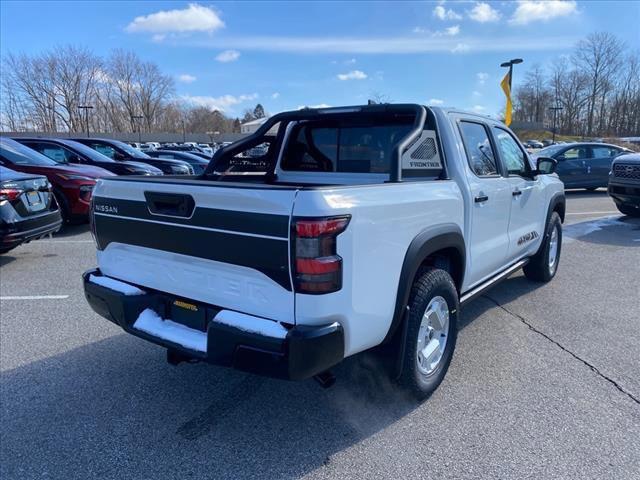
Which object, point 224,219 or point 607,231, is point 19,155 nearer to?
point 224,219

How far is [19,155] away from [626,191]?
1210 cm

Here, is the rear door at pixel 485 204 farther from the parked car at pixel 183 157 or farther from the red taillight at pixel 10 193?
the parked car at pixel 183 157

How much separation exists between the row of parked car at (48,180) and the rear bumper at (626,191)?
10659 millimetres

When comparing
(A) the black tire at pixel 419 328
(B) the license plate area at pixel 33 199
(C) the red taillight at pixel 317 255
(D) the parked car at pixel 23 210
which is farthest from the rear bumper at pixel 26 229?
(A) the black tire at pixel 419 328

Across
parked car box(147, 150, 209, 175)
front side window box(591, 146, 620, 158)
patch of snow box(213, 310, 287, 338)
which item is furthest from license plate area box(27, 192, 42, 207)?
front side window box(591, 146, 620, 158)

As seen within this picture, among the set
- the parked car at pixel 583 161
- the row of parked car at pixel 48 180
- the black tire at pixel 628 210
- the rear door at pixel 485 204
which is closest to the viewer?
the rear door at pixel 485 204

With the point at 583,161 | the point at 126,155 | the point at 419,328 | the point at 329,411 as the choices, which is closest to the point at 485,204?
the point at 419,328

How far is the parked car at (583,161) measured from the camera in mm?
14836

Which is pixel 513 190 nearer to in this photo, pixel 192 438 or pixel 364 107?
pixel 364 107

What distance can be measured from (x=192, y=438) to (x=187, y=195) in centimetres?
141

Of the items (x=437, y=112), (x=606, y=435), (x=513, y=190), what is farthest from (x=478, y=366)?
(x=437, y=112)

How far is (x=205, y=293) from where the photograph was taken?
2502 mm

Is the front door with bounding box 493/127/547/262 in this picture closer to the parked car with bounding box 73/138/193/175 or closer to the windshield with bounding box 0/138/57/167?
the windshield with bounding box 0/138/57/167

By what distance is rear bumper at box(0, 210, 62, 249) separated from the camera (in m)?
5.71
